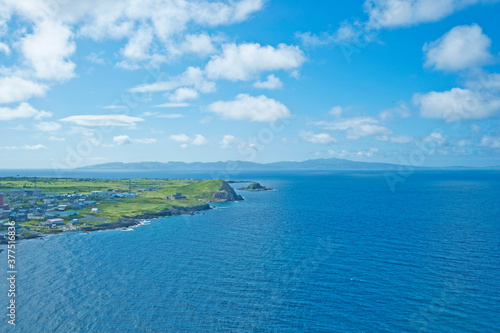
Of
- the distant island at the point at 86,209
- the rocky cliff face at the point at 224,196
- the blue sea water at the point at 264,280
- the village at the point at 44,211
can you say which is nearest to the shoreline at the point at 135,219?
the distant island at the point at 86,209

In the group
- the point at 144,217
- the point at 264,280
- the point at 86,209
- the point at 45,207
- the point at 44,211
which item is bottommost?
the point at 264,280

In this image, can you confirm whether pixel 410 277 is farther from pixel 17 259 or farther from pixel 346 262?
pixel 17 259

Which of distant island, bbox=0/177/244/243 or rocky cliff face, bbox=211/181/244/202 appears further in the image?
rocky cliff face, bbox=211/181/244/202

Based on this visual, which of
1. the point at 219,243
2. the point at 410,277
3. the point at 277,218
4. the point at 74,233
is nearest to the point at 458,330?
the point at 410,277

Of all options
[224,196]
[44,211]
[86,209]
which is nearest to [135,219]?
[86,209]

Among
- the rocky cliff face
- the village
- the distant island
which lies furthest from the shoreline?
the rocky cliff face

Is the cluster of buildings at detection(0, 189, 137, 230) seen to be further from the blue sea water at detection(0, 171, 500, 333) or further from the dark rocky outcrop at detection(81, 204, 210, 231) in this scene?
the blue sea water at detection(0, 171, 500, 333)

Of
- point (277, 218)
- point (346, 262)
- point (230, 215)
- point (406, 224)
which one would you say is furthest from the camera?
point (230, 215)

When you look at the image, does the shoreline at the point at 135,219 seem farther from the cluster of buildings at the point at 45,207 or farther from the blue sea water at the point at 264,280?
the cluster of buildings at the point at 45,207

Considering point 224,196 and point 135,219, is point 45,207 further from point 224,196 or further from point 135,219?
point 224,196
